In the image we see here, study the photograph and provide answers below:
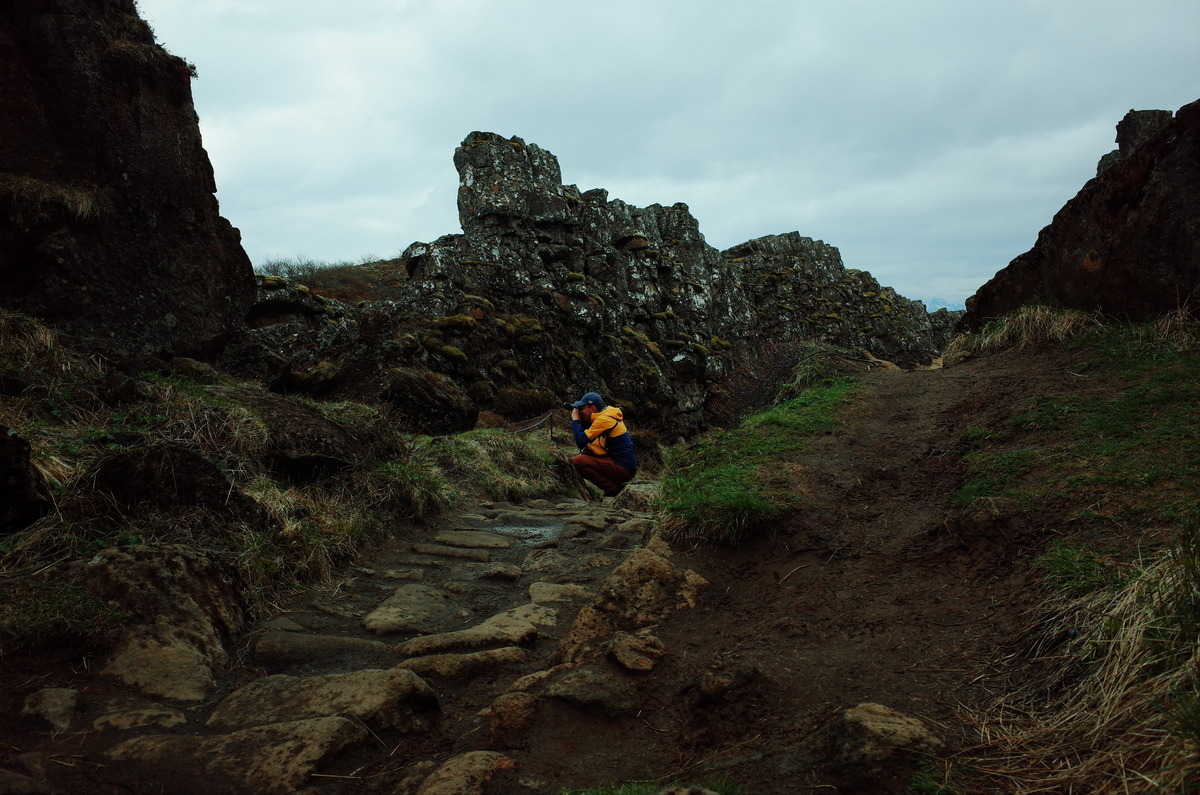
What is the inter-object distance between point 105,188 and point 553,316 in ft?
44.5

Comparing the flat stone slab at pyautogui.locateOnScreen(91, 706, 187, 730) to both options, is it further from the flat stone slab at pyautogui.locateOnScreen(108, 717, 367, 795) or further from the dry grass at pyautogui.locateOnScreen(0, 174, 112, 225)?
the dry grass at pyautogui.locateOnScreen(0, 174, 112, 225)

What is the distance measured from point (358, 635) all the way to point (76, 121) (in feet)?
20.4

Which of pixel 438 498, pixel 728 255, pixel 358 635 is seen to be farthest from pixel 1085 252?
pixel 728 255

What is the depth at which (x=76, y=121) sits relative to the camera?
22.4 ft

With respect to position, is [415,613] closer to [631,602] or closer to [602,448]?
[631,602]

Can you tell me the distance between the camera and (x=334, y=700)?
3.12 meters

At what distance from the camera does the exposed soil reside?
2.64 metres

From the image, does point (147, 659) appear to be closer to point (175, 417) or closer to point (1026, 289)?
point (175, 417)

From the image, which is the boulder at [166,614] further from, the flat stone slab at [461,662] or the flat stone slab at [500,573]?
the flat stone slab at [500,573]

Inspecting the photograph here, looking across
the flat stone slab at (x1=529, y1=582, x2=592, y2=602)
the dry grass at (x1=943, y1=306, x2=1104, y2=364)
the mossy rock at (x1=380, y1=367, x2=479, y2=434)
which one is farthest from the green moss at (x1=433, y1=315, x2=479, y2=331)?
the flat stone slab at (x1=529, y1=582, x2=592, y2=602)

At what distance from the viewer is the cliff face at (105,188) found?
6.42 m

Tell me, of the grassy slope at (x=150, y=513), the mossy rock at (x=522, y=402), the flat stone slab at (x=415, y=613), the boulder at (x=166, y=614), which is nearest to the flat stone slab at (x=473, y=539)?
the grassy slope at (x=150, y=513)

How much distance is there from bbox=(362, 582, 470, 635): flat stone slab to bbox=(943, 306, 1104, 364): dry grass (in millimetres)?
7361

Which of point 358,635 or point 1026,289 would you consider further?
point 1026,289
